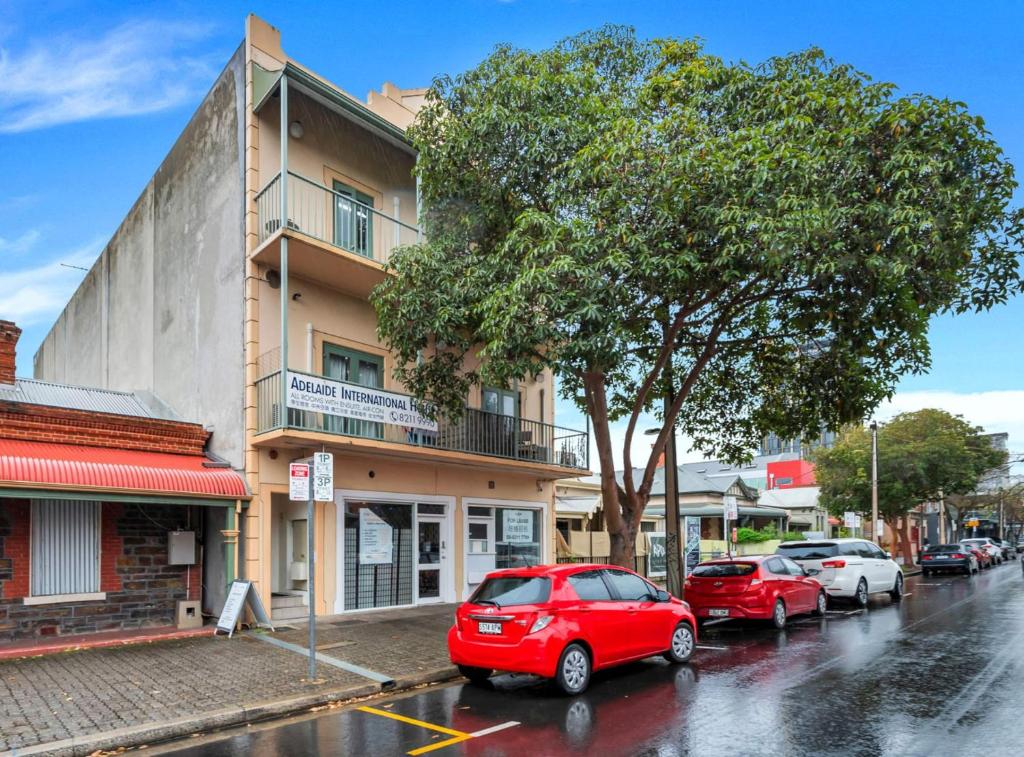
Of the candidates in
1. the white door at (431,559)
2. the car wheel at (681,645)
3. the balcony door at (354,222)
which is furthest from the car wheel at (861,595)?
the balcony door at (354,222)

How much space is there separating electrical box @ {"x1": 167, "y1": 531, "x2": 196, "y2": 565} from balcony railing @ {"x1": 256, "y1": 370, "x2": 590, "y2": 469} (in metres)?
2.21

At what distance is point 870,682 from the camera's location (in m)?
9.62

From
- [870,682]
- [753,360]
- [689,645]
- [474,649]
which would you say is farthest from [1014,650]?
[474,649]

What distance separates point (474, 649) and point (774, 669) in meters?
4.18

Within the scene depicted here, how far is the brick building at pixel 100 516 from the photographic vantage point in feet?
38.7

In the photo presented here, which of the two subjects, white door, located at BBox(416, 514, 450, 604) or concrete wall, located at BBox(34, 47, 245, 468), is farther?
A: white door, located at BBox(416, 514, 450, 604)

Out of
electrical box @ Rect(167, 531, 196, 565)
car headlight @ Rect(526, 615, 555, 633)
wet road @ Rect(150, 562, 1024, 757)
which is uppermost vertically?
electrical box @ Rect(167, 531, 196, 565)

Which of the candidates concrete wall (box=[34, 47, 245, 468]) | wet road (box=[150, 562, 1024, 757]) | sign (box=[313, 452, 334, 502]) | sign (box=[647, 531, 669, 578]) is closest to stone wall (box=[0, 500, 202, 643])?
concrete wall (box=[34, 47, 245, 468])

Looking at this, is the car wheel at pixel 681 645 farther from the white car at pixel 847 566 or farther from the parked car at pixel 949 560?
the parked car at pixel 949 560

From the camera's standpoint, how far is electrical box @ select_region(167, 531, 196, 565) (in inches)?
530

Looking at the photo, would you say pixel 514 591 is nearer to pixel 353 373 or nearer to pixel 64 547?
pixel 64 547

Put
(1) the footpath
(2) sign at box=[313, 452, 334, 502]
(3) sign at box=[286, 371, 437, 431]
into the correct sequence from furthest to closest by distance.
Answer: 1. (3) sign at box=[286, 371, 437, 431]
2. (2) sign at box=[313, 452, 334, 502]
3. (1) the footpath

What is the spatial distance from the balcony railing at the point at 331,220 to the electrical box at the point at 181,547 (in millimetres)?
5392

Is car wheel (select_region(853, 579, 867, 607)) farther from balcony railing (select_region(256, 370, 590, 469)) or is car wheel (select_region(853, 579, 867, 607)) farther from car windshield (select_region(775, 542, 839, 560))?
balcony railing (select_region(256, 370, 590, 469))
